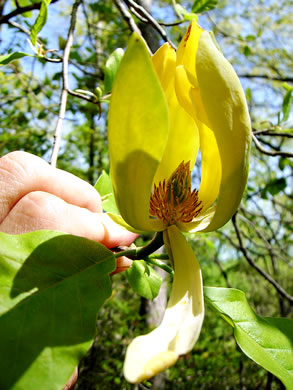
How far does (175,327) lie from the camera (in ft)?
1.62

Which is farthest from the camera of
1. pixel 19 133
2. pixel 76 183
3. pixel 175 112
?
pixel 19 133

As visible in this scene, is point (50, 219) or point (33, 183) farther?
point (33, 183)

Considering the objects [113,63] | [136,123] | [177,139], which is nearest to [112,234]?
[177,139]

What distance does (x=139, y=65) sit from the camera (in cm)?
43

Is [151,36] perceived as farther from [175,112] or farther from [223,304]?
[223,304]

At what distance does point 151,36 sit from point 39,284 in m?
1.91

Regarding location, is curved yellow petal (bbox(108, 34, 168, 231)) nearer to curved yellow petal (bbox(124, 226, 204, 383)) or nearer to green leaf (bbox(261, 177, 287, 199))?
curved yellow petal (bbox(124, 226, 204, 383))

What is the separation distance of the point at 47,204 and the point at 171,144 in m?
0.27

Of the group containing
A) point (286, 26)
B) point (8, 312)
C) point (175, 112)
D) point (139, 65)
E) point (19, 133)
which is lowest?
point (19, 133)

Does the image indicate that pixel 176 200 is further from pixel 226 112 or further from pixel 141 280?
pixel 141 280

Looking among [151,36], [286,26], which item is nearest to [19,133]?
[151,36]

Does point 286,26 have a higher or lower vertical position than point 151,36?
lower

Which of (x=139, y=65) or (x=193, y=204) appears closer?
(x=139, y=65)

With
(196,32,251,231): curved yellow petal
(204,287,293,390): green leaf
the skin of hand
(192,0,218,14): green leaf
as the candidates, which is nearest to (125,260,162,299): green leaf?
the skin of hand
